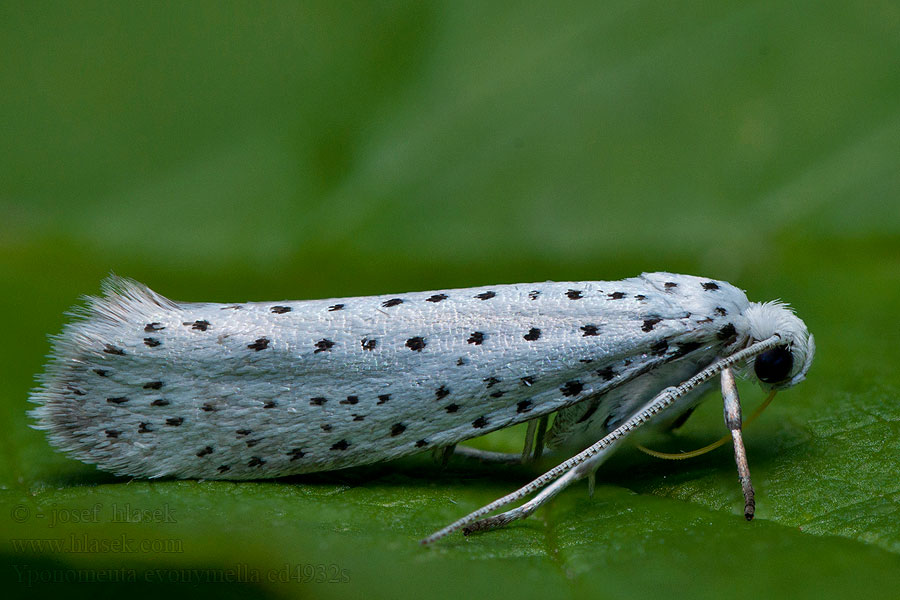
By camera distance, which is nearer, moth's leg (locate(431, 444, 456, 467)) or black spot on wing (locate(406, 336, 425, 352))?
black spot on wing (locate(406, 336, 425, 352))

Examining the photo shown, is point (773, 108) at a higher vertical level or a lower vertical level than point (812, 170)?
higher

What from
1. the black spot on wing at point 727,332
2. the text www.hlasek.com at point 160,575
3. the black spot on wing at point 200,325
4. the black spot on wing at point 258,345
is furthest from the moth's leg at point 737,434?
the black spot on wing at point 200,325

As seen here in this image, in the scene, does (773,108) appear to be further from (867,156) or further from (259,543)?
(259,543)

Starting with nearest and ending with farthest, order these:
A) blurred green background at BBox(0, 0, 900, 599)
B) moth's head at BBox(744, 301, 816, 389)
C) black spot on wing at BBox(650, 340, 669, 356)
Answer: black spot on wing at BBox(650, 340, 669, 356) < moth's head at BBox(744, 301, 816, 389) < blurred green background at BBox(0, 0, 900, 599)

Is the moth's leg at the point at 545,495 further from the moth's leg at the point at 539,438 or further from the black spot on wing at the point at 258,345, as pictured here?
the black spot on wing at the point at 258,345

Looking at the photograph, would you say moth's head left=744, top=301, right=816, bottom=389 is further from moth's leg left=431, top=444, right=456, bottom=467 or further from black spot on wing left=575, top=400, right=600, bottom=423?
moth's leg left=431, top=444, right=456, bottom=467

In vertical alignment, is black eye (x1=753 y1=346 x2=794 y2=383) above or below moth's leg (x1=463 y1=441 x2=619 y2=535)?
above

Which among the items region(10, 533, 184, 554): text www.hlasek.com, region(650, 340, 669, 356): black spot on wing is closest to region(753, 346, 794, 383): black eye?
region(650, 340, 669, 356): black spot on wing

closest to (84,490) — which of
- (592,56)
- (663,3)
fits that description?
(592,56)

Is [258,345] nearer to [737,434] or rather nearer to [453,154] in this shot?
[737,434]
